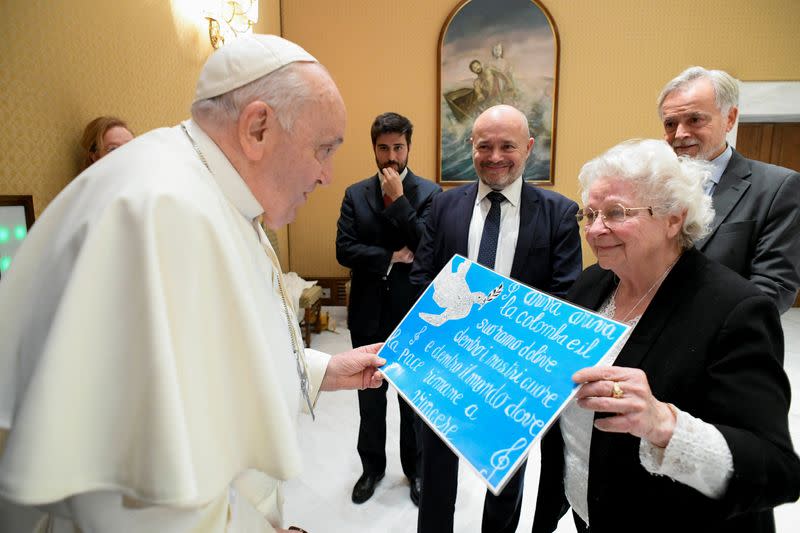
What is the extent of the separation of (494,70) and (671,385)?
6.00 m

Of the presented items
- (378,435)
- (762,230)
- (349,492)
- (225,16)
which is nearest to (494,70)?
(225,16)

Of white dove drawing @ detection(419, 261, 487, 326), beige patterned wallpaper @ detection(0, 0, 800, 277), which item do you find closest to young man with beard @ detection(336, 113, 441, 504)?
white dove drawing @ detection(419, 261, 487, 326)

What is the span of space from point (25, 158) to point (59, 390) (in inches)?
61.3

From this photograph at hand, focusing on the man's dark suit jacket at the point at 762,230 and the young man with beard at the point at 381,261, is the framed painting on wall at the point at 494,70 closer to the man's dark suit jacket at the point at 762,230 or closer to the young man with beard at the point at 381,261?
the young man with beard at the point at 381,261

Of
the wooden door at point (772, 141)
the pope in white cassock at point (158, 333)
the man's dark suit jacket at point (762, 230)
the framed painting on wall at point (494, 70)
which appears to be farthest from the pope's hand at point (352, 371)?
the wooden door at point (772, 141)

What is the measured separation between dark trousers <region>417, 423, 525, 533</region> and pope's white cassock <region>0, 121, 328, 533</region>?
4.10 feet

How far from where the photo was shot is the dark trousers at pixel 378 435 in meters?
2.95

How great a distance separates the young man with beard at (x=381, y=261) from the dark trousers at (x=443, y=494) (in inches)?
26.7

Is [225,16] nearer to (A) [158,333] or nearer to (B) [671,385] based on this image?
(A) [158,333]

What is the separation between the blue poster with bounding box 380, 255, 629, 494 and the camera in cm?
106

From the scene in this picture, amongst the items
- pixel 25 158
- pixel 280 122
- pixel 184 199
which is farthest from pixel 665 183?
pixel 25 158

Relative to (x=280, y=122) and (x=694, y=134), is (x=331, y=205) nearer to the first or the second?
(x=694, y=134)

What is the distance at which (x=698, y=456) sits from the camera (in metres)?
1.05

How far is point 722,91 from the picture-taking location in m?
2.19
